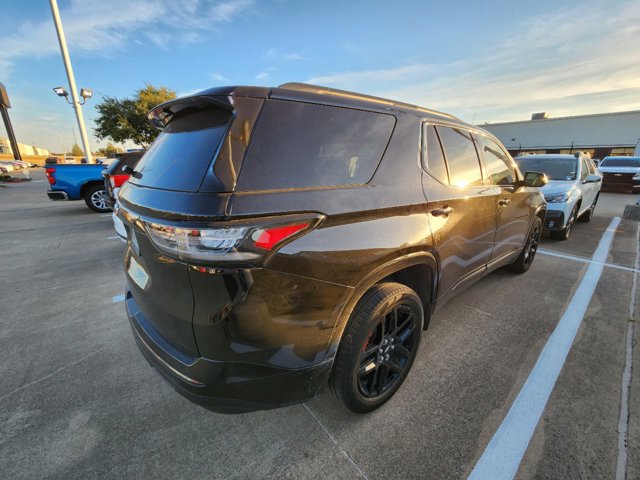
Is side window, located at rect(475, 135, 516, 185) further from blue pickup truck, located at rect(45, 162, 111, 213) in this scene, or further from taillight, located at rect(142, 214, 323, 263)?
blue pickup truck, located at rect(45, 162, 111, 213)

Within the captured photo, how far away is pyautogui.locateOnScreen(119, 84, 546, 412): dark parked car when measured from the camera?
1261 millimetres

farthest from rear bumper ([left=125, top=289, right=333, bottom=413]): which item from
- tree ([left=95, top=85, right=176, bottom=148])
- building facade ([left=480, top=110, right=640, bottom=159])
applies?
building facade ([left=480, top=110, right=640, bottom=159])

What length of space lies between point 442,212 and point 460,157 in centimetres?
73

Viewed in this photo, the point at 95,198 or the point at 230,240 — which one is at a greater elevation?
the point at 230,240

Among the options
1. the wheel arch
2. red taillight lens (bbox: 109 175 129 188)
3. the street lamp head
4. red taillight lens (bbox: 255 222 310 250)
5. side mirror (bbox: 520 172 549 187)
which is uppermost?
the street lamp head

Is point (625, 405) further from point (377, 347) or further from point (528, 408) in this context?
point (377, 347)

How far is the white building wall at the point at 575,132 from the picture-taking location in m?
28.1

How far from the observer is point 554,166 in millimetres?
6625

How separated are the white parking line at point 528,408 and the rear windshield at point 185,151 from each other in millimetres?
2099

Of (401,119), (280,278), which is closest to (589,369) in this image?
(401,119)

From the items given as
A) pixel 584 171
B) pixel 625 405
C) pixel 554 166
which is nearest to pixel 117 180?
pixel 625 405

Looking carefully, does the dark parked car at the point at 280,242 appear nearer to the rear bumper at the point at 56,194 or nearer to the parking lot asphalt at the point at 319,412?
the parking lot asphalt at the point at 319,412

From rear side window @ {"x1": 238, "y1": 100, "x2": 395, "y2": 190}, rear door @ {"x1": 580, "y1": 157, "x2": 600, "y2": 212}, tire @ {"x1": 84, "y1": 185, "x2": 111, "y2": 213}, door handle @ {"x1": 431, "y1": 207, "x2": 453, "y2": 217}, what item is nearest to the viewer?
rear side window @ {"x1": 238, "y1": 100, "x2": 395, "y2": 190}

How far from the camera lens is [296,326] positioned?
141 centimetres
